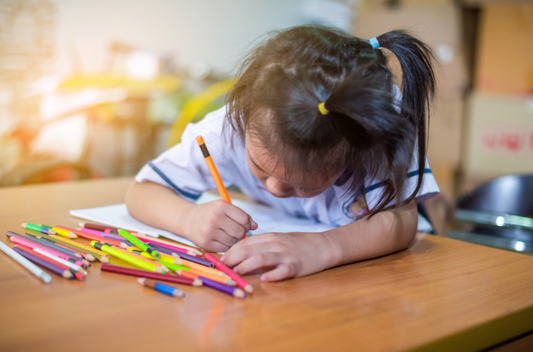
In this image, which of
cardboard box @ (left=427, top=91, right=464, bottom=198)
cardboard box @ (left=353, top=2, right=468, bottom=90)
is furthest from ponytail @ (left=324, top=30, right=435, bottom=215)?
cardboard box @ (left=427, top=91, right=464, bottom=198)

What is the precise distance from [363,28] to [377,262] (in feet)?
6.57

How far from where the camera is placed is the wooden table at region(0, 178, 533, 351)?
31 centimetres

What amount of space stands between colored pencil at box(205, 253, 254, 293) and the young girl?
12mm

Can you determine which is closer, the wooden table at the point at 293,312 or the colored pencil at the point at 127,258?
the wooden table at the point at 293,312

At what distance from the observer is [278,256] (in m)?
0.45

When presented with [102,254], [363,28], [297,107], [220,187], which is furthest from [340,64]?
[363,28]

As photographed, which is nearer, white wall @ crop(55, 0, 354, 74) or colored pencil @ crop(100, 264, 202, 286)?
colored pencil @ crop(100, 264, 202, 286)

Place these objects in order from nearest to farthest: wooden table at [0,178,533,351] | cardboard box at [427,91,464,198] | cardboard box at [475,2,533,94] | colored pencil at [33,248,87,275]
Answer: wooden table at [0,178,533,351] < colored pencil at [33,248,87,275] < cardboard box at [475,2,533,94] < cardboard box at [427,91,464,198]

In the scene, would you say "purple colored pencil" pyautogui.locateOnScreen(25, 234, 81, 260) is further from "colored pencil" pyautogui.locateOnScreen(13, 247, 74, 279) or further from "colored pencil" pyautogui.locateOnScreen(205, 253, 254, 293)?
"colored pencil" pyautogui.locateOnScreen(205, 253, 254, 293)

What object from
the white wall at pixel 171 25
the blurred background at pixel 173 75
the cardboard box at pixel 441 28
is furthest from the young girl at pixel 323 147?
the cardboard box at pixel 441 28

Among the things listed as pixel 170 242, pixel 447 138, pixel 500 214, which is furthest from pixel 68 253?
A: pixel 447 138

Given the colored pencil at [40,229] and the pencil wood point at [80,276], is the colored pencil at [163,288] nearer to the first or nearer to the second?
the pencil wood point at [80,276]

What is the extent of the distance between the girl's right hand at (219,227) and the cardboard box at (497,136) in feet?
6.55

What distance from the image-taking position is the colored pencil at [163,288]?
0.38 m
